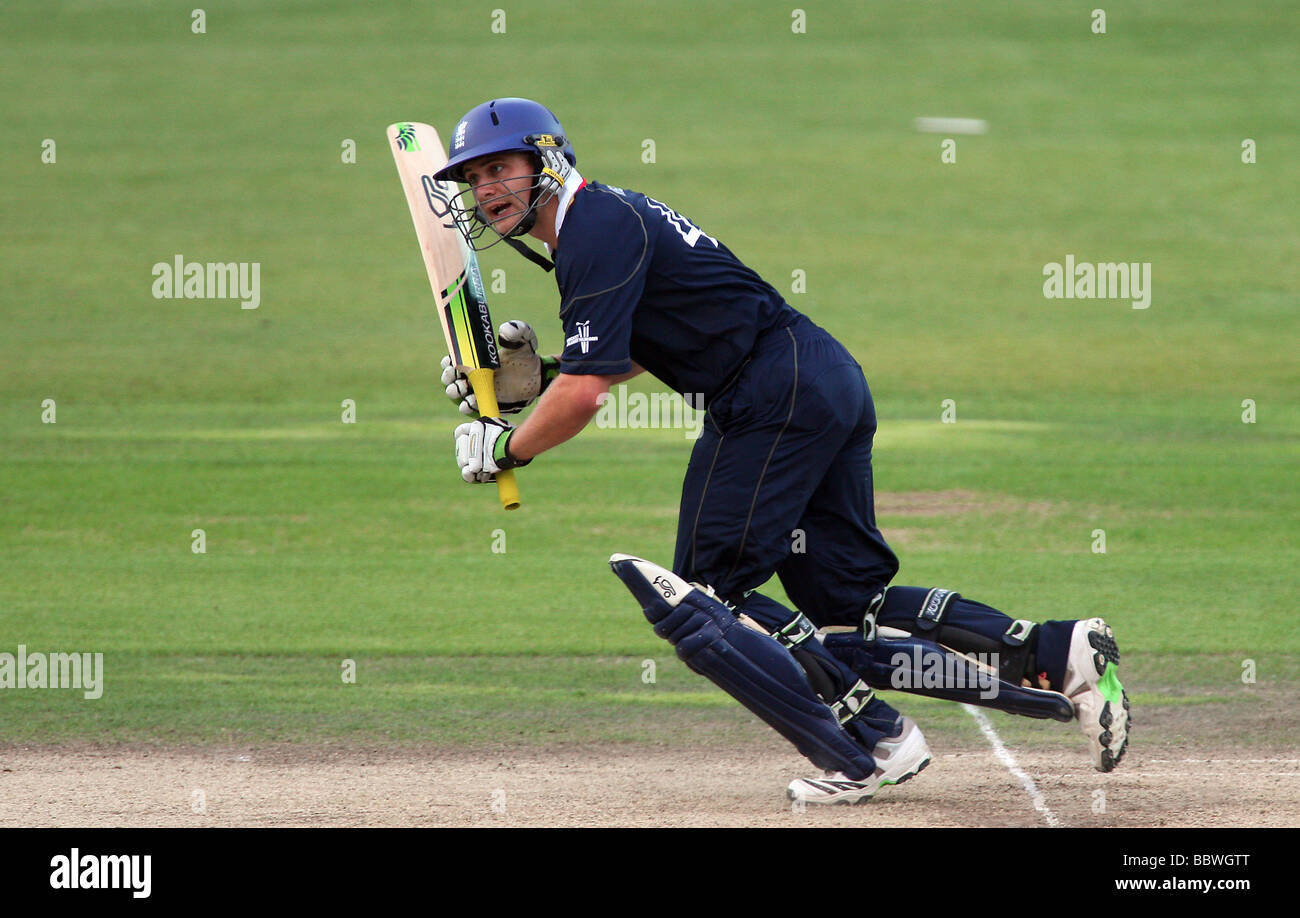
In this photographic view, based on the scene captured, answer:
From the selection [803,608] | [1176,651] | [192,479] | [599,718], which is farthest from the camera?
[192,479]

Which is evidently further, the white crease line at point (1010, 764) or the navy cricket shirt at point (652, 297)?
the white crease line at point (1010, 764)

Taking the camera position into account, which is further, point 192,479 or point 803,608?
point 192,479

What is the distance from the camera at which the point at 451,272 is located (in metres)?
6.14

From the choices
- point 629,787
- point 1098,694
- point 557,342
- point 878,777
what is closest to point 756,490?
point 878,777

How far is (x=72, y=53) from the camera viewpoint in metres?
35.3

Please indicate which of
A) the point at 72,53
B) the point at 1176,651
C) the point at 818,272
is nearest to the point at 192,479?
the point at 1176,651

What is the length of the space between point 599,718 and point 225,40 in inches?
1293

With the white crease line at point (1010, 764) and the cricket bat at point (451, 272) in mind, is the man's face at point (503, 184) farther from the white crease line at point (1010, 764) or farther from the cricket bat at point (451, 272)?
the white crease line at point (1010, 764)

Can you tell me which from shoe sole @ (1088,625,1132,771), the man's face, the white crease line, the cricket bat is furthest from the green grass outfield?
the man's face

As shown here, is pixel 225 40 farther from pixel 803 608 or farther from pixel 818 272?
pixel 803 608

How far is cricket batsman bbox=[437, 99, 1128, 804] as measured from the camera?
5324mm

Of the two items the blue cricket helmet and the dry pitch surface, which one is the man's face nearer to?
the blue cricket helmet

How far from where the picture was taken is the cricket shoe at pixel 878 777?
5590 mm

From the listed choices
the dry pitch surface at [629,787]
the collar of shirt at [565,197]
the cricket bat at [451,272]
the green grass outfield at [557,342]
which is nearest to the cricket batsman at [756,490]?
the collar of shirt at [565,197]
